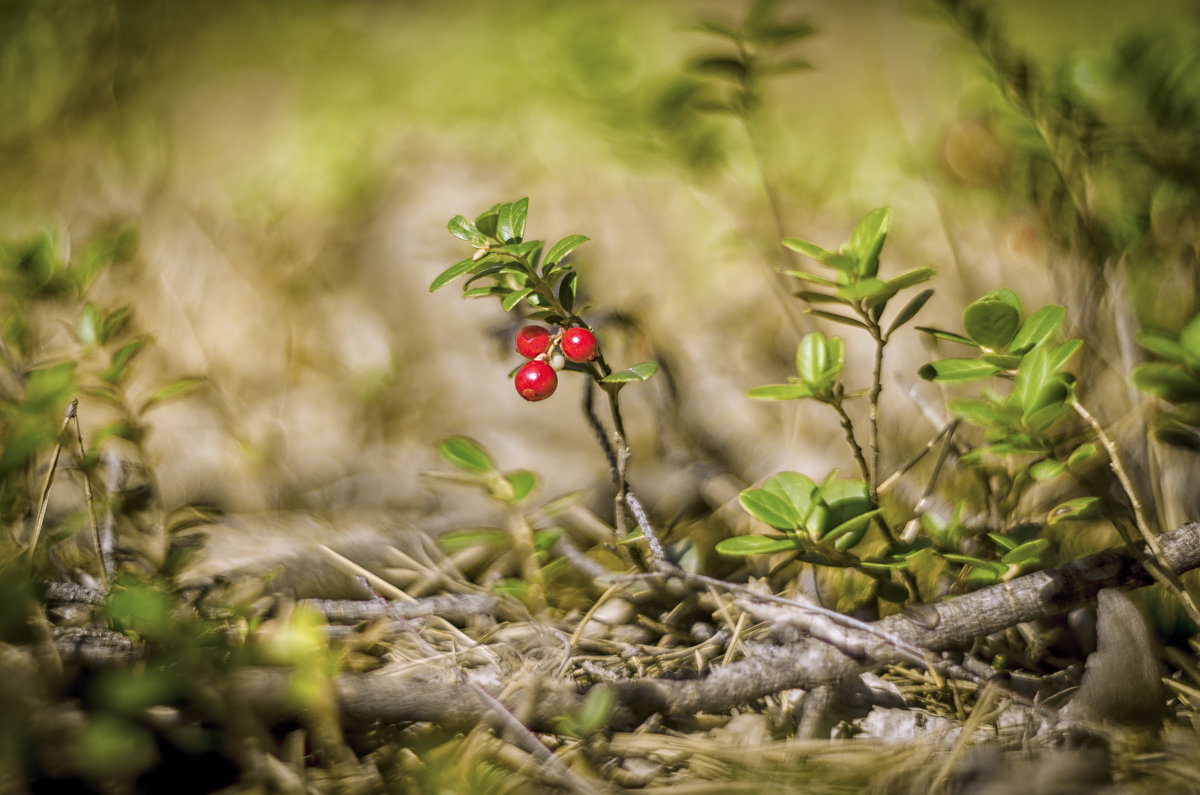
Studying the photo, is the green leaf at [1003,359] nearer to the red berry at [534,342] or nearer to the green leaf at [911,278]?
the green leaf at [911,278]

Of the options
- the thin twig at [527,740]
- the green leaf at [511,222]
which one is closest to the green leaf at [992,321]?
the green leaf at [511,222]

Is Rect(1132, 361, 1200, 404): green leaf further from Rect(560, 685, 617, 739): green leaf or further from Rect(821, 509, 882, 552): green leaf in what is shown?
Rect(560, 685, 617, 739): green leaf

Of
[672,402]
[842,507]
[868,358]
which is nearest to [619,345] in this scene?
[672,402]

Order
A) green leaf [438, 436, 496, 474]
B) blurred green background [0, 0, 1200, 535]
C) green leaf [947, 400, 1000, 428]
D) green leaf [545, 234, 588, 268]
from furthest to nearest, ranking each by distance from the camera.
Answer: blurred green background [0, 0, 1200, 535] < green leaf [438, 436, 496, 474] < green leaf [545, 234, 588, 268] < green leaf [947, 400, 1000, 428]

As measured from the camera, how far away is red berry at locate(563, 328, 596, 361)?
2.85 feet

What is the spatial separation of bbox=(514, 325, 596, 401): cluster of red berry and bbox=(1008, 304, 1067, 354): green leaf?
1.73ft

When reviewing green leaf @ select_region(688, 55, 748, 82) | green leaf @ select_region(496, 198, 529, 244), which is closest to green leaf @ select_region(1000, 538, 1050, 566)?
green leaf @ select_region(496, 198, 529, 244)

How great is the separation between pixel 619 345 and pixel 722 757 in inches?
43.2

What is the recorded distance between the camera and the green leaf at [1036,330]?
814 mm

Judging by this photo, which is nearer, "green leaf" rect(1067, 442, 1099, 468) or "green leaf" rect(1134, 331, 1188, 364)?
"green leaf" rect(1134, 331, 1188, 364)

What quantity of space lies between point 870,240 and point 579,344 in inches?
15.1

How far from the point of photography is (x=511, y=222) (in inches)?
34.1

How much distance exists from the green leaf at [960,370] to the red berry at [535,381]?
468 mm

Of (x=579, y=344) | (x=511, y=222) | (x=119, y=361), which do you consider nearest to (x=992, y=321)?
(x=579, y=344)
